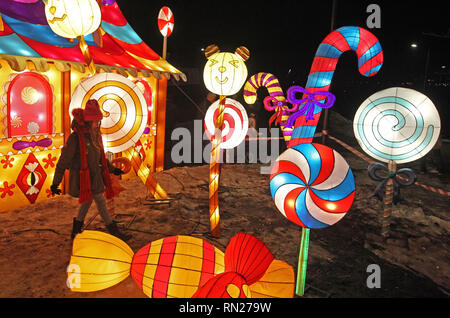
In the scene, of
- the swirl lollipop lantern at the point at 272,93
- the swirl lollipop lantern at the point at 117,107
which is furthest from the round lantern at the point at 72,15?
the swirl lollipop lantern at the point at 272,93

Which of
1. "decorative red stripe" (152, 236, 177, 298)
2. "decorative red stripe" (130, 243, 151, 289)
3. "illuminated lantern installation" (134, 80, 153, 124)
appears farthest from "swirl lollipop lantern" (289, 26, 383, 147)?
"illuminated lantern installation" (134, 80, 153, 124)

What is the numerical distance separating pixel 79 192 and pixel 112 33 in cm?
417

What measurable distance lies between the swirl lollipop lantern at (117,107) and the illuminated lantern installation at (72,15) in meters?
0.59

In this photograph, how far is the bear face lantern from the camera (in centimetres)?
445

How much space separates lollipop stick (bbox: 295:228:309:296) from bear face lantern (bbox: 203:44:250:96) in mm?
2236

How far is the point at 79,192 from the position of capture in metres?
4.10

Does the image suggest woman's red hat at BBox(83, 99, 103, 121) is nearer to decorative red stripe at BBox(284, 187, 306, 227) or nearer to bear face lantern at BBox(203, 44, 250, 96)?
bear face lantern at BBox(203, 44, 250, 96)

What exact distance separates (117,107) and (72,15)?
120cm

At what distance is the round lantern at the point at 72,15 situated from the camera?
3664 mm

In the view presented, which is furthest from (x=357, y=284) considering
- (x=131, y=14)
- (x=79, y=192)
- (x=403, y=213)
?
(x=131, y=14)

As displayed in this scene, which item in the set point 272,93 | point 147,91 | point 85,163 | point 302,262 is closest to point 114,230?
point 85,163

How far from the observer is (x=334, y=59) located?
17.4ft

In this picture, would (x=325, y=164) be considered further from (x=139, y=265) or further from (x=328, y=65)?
(x=328, y=65)

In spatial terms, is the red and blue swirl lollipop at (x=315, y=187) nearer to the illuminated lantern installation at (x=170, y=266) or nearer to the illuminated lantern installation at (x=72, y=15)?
the illuminated lantern installation at (x=170, y=266)
